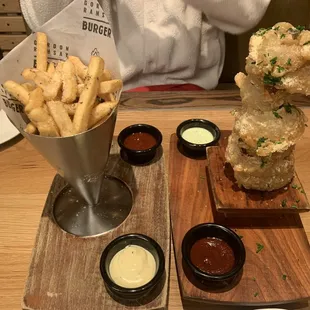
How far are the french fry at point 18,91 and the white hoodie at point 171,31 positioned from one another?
1.09 meters

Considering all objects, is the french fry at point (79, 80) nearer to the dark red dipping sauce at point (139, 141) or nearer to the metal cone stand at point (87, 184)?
the metal cone stand at point (87, 184)

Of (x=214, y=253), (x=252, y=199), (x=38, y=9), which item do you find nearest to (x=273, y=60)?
(x=252, y=199)

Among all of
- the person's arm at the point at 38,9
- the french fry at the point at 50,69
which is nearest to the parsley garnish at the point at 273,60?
the french fry at the point at 50,69

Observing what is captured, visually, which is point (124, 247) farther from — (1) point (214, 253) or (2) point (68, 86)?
(2) point (68, 86)

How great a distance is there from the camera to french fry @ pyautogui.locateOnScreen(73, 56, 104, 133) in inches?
41.4

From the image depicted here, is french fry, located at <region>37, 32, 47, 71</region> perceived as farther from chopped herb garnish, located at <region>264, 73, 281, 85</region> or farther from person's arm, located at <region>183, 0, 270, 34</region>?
person's arm, located at <region>183, 0, 270, 34</region>

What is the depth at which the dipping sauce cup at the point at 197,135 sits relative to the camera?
59.7 inches

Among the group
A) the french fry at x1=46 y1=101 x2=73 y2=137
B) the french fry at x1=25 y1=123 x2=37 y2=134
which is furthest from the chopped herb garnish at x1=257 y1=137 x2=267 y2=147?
the french fry at x1=25 y1=123 x2=37 y2=134

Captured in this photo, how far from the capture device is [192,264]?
3.54 ft

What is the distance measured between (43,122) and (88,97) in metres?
0.14

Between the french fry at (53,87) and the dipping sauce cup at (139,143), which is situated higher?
the french fry at (53,87)

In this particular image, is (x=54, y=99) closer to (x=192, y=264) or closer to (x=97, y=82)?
(x=97, y=82)

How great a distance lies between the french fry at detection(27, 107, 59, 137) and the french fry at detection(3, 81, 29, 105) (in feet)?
0.19

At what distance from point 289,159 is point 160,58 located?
1.23m
